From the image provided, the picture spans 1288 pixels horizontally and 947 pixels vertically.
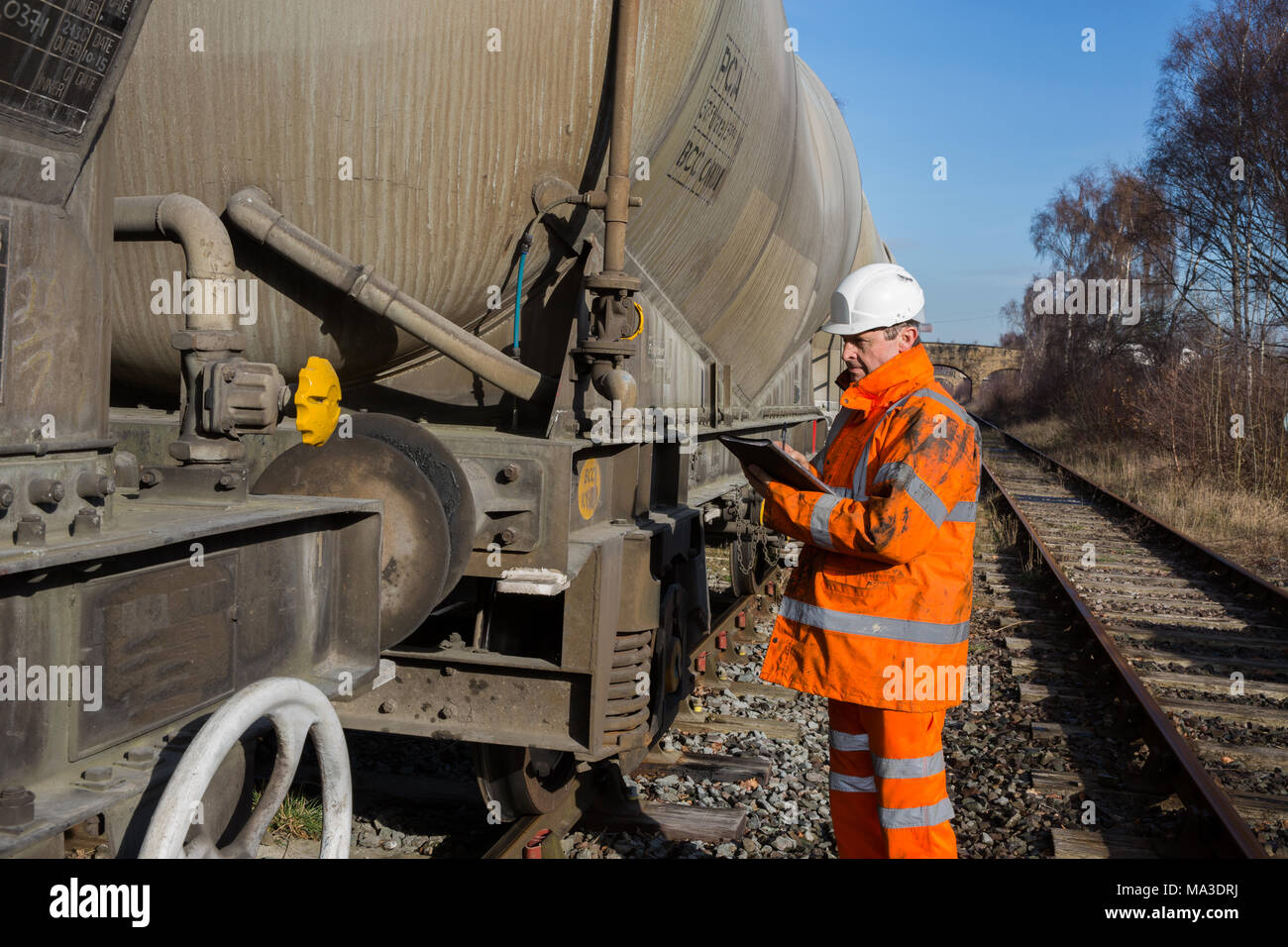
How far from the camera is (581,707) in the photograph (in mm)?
3795

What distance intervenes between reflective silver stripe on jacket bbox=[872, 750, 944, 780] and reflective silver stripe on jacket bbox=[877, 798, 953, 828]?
3.5 inches

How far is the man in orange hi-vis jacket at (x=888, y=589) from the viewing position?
3.07 m

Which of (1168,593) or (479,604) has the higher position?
(479,604)

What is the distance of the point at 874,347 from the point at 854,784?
1.34 meters

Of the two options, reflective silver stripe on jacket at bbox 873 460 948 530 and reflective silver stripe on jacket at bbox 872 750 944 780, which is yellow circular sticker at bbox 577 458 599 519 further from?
reflective silver stripe on jacket at bbox 872 750 944 780

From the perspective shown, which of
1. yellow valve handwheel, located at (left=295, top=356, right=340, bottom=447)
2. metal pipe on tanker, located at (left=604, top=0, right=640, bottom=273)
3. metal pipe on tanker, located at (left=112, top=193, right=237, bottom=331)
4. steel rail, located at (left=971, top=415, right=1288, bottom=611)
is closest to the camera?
yellow valve handwheel, located at (left=295, top=356, right=340, bottom=447)

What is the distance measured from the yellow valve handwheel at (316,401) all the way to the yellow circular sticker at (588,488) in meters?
1.13

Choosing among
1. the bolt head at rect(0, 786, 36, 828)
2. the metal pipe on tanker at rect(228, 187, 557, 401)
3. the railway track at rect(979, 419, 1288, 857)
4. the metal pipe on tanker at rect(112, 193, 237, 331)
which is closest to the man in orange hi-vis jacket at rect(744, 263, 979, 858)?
the metal pipe on tanker at rect(228, 187, 557, 401)

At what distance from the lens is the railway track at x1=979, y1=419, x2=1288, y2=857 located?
464cm

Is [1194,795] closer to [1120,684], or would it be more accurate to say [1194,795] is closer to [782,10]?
[1120,684]

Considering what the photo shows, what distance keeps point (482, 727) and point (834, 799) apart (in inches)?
49.3

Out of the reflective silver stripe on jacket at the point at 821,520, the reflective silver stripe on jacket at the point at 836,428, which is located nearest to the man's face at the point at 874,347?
the reflective silver stripe on jacket at the point at 836,428

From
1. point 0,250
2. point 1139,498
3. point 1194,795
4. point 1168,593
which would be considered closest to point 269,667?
point 0,250

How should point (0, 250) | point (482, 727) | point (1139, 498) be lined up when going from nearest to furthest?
point (0, 250) < point (482, 727) < point (1139, 498)
